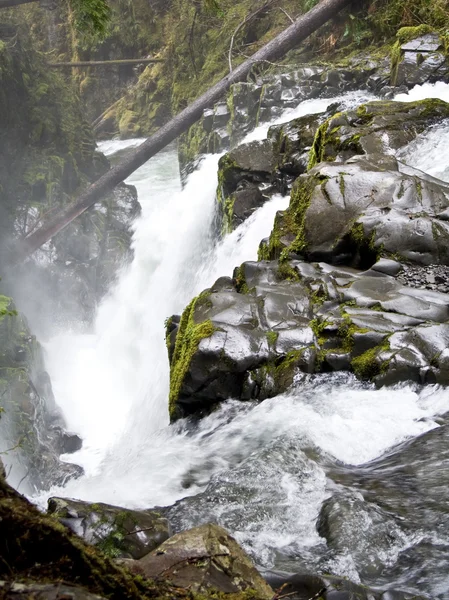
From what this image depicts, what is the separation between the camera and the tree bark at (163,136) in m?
14.6

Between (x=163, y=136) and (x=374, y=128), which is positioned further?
(x=163, y=136)

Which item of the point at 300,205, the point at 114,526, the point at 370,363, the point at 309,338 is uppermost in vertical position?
the point at 300,205

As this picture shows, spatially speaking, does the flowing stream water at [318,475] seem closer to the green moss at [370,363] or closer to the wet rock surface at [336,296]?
the green moss at [370,363]

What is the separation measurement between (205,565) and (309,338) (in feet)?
11.1

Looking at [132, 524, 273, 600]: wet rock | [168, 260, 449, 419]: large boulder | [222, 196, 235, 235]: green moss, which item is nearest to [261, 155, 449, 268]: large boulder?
[168, 260, 449, 419]: large boulder

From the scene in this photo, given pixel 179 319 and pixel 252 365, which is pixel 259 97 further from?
pixel 252 365

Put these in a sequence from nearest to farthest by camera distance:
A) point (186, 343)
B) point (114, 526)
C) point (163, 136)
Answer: point (114, 526) → point (186, 343) → point (163, 136)

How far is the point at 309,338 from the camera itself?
5.70 metres

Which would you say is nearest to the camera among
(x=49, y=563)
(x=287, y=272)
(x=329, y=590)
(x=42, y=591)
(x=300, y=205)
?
(x=42, y=591)

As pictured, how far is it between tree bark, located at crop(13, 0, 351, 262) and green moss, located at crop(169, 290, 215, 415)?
8.78 meters

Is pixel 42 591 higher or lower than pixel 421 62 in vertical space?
higher

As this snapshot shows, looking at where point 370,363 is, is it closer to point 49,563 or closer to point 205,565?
point 205,565

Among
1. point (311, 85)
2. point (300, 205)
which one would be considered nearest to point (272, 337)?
point (300, 205)

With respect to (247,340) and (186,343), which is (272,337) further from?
(186,343)
